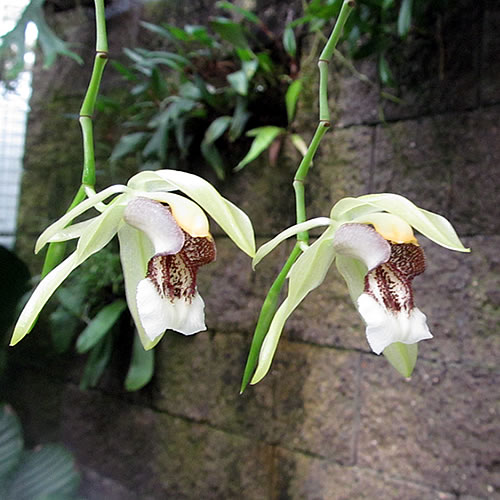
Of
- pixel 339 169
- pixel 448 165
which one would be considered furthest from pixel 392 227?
pixel 339 169

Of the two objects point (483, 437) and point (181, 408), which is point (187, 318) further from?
point (181, 408)

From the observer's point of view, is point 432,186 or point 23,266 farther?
point 23,266

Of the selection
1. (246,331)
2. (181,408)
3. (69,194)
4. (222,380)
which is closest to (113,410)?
(181,408)

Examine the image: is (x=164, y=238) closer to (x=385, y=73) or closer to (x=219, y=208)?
(x=219, y=208)

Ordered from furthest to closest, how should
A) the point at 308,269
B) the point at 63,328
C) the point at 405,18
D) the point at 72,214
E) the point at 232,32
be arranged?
1. the point at 63,328
2. the point at 232,32
3. the point at 405,18
4. the point at 308,269
5. the point at 72,214

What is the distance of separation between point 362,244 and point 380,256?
23 mm

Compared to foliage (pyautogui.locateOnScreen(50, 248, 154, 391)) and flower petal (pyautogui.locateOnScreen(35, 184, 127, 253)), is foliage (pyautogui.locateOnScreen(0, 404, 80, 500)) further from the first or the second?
flower petal (pyautogui.locateOnScreen(35, 184, 127, 253))

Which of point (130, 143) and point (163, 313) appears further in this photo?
point (130, 143)

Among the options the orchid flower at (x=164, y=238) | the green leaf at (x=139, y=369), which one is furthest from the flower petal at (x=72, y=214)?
the green leaf at (x=139, y=369)

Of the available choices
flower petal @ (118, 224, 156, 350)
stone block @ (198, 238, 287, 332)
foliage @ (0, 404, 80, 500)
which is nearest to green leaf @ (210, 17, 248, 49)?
stone block @ (198, 238, 287, 332)

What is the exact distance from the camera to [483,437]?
0.99 metres

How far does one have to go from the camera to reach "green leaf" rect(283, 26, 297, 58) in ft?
4.14

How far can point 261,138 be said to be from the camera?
4.15 ft

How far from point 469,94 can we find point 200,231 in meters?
0.81
